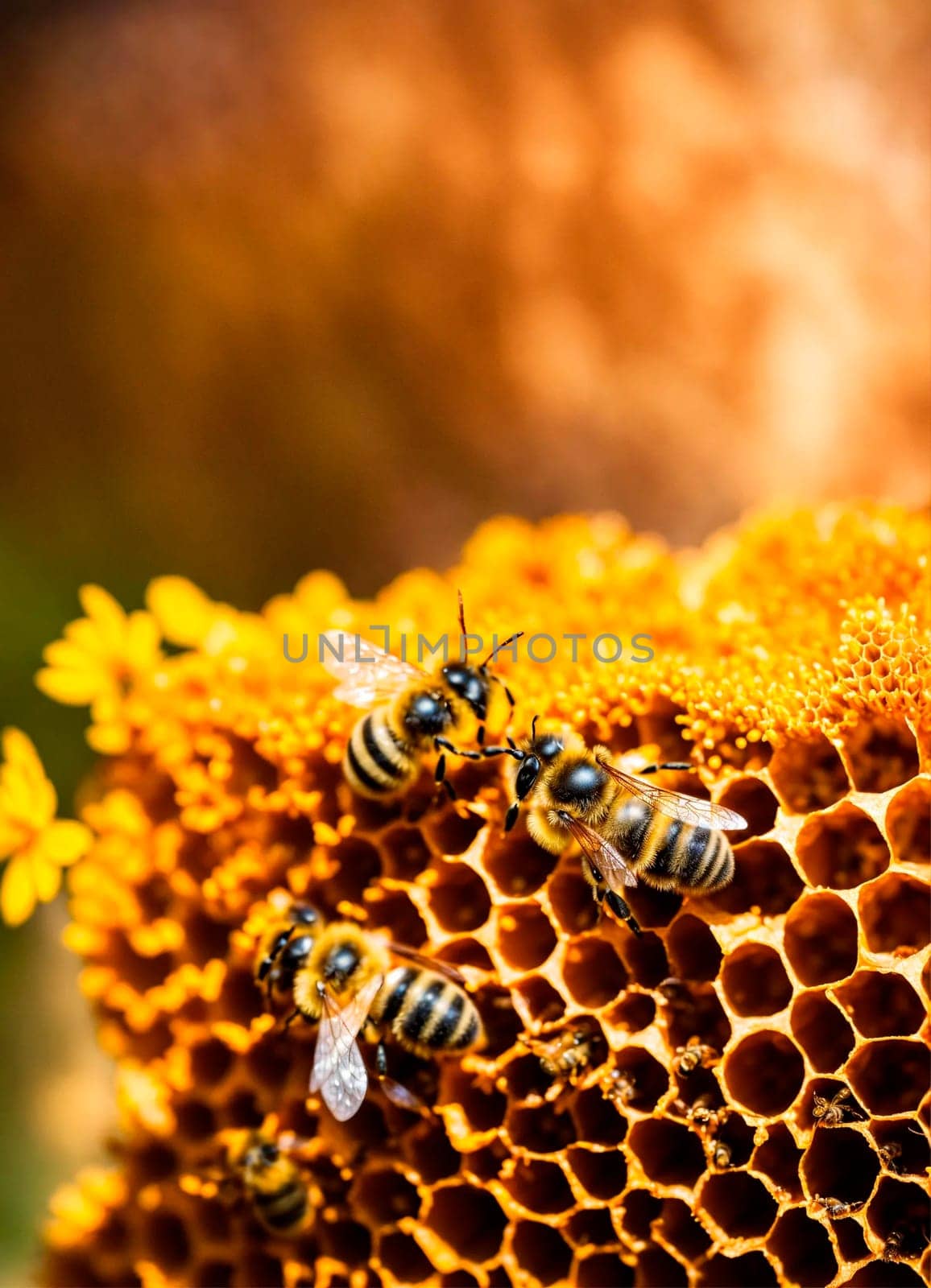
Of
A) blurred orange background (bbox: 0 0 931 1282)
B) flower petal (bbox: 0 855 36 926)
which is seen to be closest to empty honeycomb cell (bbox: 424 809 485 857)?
flower petal (bbox: 0 855 36 926)

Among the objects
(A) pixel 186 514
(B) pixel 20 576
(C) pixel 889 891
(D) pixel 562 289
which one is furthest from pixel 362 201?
(C) pixel 889 891

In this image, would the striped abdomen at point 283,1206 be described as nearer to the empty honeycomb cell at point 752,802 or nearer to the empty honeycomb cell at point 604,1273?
the empty honeycomb cell at point 604,1273

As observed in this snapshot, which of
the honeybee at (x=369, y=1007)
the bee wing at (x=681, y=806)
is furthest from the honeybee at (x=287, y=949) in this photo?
the bee wing at (x=681, y=806)

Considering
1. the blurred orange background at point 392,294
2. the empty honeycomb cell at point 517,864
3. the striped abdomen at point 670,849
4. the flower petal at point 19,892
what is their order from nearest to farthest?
the striped abdomen at point 670,849
the empty honeycomb cell at point 517,864
the flower petal at point 19,892
the blurred orange background at point 392,294

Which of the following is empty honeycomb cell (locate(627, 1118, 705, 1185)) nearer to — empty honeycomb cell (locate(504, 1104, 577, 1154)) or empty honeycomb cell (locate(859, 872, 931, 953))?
empty honeycomb cell (locate(504, 1104, 577, 1154))

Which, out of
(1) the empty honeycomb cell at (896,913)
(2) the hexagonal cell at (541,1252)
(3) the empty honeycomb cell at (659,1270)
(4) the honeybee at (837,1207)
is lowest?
(2) the hexagonal cell at (541,1252)

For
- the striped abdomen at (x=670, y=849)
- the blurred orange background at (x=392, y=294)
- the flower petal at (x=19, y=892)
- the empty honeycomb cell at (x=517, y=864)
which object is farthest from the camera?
the blurred orange background at (x=392, y=294)

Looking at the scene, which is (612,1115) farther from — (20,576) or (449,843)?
(20,576)
